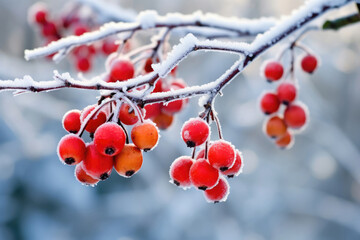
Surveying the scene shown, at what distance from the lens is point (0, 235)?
302 inches

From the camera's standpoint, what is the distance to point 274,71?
148 centimetres

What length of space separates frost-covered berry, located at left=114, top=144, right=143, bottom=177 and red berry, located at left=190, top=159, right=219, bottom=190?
15 centimetres

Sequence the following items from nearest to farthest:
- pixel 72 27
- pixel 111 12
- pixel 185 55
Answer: pixel 185 55
pixel 111 12
pixel 72 27

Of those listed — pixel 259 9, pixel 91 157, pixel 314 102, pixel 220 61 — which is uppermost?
pixel 259 9

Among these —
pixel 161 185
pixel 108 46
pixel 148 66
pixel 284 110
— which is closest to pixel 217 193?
pixel 148 66

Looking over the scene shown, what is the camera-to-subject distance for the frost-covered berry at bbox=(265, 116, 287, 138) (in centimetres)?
149

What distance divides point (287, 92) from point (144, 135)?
2.76 feet

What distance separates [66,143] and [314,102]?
645 cm

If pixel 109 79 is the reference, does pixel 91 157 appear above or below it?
below

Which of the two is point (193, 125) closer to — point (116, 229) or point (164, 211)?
point (164, 211)

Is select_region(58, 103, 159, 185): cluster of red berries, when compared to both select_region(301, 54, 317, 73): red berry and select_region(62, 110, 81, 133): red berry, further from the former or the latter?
select_region(301, 54, 317, 73): red berry

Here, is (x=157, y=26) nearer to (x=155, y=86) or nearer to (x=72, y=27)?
(x=155, y=86)

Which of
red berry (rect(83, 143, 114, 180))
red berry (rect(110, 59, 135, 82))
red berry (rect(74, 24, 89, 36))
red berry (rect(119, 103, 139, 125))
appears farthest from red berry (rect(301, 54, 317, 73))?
red berry (rect(74, 24, 89, 36))

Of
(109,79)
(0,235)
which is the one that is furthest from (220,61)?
(109,79)
